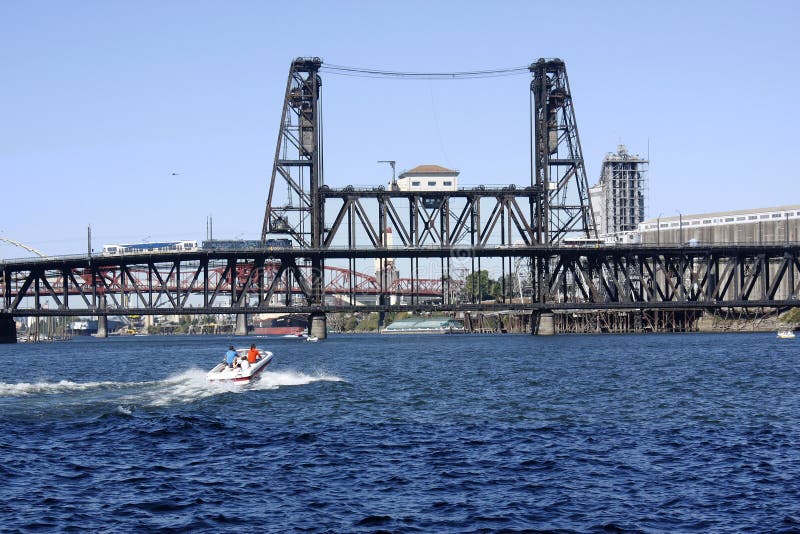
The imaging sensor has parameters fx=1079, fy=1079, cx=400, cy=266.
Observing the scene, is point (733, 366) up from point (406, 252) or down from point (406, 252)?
down

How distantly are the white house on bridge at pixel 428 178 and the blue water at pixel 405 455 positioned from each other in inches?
3572

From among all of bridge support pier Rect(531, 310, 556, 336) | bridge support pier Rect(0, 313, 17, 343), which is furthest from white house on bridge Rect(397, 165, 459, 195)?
bridge support pier Rect(0, 313, 17, 343)

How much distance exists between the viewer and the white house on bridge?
158625 mm

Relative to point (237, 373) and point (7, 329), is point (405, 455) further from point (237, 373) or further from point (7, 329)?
point (7, 329)

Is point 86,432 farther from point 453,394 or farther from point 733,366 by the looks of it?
point 733,366

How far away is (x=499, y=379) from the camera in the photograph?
2785 inches

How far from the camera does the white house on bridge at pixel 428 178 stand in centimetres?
15862

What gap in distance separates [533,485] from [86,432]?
2062cm

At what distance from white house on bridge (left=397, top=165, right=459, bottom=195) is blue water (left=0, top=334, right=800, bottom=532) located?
90.7 meters

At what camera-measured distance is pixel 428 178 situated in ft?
553

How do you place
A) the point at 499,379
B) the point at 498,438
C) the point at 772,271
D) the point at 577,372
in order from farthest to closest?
the point at 772,271
the point at 577,372
the point at 499,379
the point at 498,438

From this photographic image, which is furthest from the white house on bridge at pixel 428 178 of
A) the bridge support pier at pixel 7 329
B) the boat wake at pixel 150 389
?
the boat wake at pixel 150 389

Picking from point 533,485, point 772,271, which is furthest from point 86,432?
point 772,271

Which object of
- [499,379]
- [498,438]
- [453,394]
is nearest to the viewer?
[498,438]
